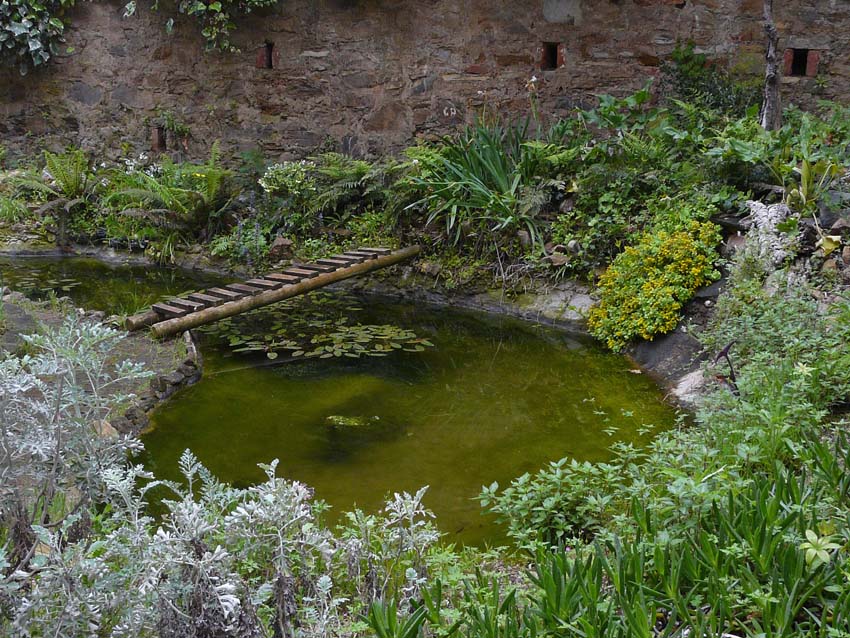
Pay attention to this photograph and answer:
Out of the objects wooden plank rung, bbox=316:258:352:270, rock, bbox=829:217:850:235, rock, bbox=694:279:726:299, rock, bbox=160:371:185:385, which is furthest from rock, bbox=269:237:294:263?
rock, bbox=829:217:850:235

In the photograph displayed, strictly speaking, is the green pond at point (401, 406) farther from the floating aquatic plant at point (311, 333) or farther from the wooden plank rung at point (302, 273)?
the wooden plank rung at point (302, 273)

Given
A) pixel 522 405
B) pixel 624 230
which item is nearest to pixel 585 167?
pixel 624 230

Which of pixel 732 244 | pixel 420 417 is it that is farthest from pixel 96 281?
pixel 732 244

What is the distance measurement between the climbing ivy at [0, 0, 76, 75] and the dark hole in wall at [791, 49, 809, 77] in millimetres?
8422

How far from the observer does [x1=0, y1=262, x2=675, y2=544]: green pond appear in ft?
13.7

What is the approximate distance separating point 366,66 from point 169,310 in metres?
4.78

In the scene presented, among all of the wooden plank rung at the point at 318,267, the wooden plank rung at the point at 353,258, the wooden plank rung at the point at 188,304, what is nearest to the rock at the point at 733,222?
the wooden plank rung at the point at 353,258

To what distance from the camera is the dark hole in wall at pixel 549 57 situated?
9.11 metres

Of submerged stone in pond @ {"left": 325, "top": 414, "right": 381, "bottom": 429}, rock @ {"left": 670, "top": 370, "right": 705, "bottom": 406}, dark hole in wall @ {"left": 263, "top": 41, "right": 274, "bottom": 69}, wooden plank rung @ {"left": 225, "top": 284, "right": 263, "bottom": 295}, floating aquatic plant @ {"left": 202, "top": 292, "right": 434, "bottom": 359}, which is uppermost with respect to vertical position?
dark hole in wall @ {"left": 263, "top": 41, "right": 274, "bottom": 69}

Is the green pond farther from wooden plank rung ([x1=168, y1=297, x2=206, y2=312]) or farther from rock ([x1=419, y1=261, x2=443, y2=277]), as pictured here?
rock ([x1=419, y1=261, x2=443, y2=277])

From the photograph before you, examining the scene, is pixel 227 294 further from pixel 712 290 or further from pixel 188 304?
pixel 712 290

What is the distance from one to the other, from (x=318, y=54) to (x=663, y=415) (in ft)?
21.7

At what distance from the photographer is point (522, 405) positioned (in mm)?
5137

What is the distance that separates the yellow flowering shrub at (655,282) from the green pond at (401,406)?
0.91 ft
